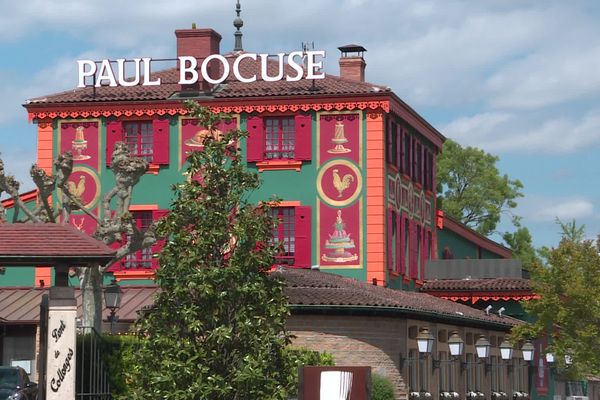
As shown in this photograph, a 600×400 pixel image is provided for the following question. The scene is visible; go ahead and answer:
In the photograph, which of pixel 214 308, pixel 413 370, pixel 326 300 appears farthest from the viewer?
pixel 413 370

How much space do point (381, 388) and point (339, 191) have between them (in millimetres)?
12535

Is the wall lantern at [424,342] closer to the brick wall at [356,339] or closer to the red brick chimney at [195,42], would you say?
the brick wall at [356,339]

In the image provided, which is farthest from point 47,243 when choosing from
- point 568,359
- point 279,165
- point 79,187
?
point 568,359

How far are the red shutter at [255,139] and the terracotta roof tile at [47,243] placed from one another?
871 inches

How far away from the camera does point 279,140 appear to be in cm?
5200

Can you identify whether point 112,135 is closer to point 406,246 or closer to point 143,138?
point 143,138

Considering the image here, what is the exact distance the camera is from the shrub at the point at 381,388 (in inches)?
1565

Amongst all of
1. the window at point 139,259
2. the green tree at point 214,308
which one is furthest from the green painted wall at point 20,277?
the green tree at point 214,308

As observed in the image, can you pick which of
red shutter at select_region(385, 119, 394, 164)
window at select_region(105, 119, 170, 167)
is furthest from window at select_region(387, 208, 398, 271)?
window at select_region(105, 119, 170, 167)

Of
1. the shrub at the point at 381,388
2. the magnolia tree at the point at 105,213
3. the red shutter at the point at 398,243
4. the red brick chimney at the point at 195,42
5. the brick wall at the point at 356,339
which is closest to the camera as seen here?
the shrub at the point at 381,388

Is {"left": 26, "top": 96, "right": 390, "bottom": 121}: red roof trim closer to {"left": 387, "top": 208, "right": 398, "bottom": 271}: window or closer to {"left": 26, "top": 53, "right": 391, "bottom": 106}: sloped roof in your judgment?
{"left": 26, "top": 53, "right": 391, "bottom": 106}: sloped roof

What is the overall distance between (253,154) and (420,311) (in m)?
12.0

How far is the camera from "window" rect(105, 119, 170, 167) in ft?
172

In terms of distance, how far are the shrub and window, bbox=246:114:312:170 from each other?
12607 mm
